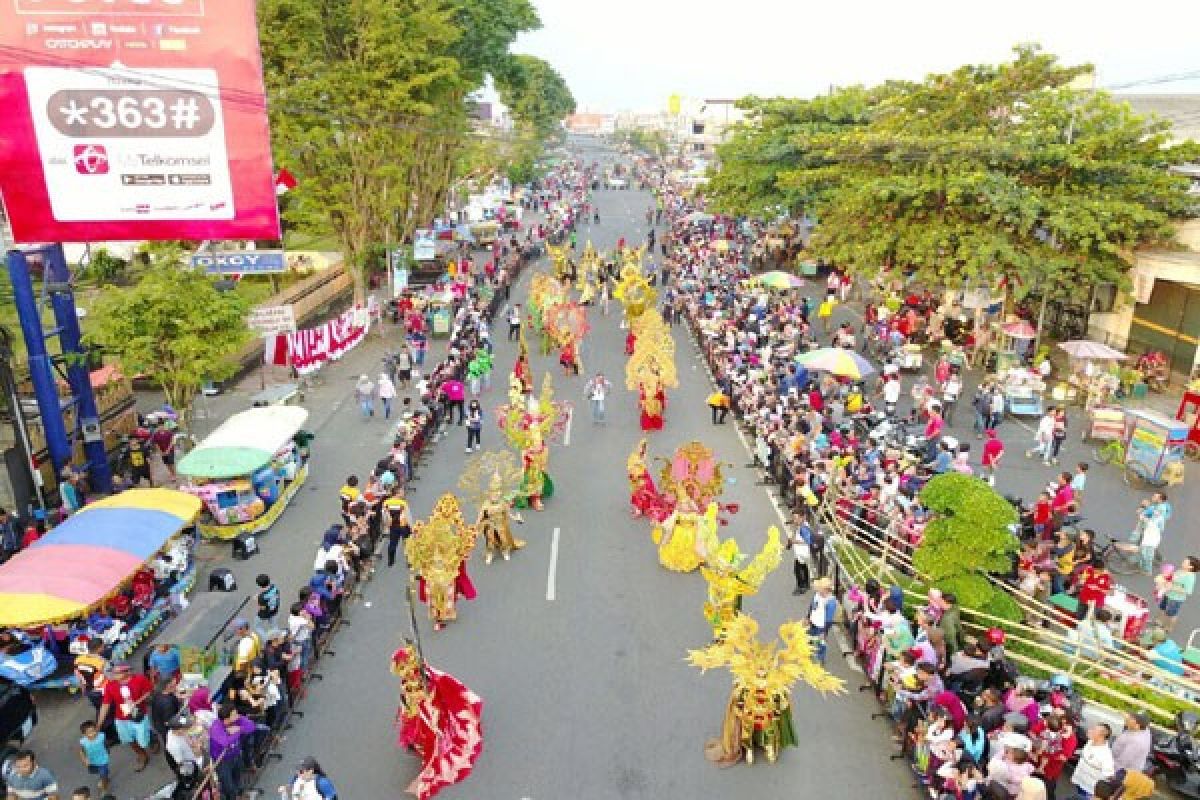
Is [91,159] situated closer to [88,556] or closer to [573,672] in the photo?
[88,556]

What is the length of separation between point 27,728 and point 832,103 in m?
31.6

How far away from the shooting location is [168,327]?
14188 millimetres

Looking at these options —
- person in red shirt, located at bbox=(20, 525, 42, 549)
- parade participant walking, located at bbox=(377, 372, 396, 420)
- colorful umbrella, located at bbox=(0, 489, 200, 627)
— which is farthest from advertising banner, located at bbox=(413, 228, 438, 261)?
colorful umbrella, located at bbox=(0, 489, 200, 627)

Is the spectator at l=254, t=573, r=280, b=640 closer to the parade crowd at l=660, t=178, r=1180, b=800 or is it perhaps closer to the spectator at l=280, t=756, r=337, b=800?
the spectator at l=280, t=756, r=337, b=800

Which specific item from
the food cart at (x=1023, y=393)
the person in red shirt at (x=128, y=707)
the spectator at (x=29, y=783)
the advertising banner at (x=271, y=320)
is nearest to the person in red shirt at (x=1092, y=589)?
the food cart at (x=1023, y=393)

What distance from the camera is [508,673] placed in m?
10.0

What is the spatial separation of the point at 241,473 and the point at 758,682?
27.5 ft

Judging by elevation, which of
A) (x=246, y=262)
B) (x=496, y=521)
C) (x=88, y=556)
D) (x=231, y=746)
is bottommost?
(x=496, y=521)

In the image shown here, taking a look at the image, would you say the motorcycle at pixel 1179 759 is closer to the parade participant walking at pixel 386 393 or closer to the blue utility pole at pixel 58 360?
the parade participant walking at pixel 386 393

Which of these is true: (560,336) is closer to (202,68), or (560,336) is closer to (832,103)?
(202,68)

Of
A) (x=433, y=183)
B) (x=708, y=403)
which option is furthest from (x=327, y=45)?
(x=708, y=403)

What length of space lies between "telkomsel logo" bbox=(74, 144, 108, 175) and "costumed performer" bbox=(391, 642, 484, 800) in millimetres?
9225

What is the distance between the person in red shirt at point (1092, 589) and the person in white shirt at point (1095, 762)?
143 inches

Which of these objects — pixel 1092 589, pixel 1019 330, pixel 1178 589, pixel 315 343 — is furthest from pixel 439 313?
pixel 1178 589
